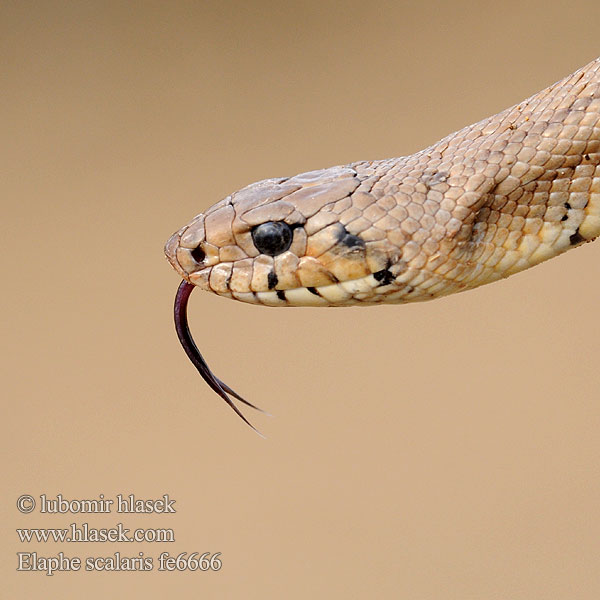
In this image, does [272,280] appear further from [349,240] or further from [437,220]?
[437,220]

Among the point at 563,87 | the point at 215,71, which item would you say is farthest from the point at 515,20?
the point at 563,87

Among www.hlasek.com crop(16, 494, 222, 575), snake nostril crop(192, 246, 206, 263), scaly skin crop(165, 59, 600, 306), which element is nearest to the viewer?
scaly skin crop(165, 59, 600, 306)

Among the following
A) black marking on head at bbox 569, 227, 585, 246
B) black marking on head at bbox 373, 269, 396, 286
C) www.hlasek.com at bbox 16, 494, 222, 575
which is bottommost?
www.hlasek.com at bbox 16, 494, 222, 575

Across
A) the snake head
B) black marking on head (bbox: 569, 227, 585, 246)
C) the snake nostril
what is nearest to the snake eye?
the snake head

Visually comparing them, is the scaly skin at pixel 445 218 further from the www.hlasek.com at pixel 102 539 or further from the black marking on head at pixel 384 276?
the www.hlasek.com at pixel 102 539

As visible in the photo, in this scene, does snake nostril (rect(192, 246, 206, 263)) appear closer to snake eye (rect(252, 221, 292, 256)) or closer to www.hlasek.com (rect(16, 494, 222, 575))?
snake eye (rect(252, 221, 292, 256))

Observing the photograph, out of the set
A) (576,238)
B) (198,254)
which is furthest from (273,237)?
(576,238)

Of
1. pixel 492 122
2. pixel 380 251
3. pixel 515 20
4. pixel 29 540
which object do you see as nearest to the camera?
pixel 380 251

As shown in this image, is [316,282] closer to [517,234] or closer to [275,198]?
[275,198]
